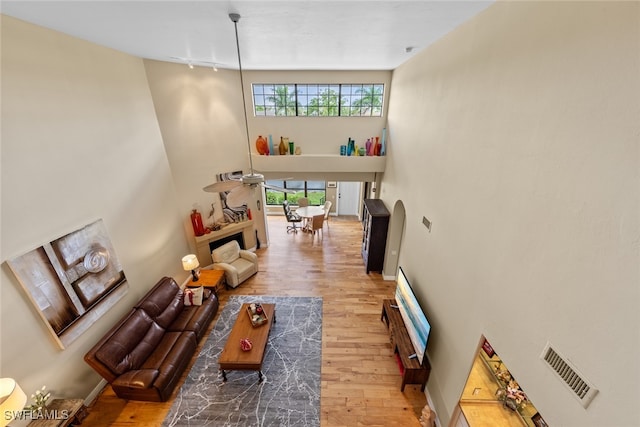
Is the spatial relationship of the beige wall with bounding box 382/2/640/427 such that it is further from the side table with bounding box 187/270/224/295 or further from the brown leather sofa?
the side table with bounding box 187/270/224/295

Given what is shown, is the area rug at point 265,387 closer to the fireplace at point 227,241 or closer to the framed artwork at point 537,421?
the fireplace at point 227,241

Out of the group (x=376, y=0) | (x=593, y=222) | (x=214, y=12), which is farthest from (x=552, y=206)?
(x=214, y=12)

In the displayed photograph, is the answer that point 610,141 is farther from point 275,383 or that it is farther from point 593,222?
point 275,383

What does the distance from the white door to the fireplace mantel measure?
4.67m

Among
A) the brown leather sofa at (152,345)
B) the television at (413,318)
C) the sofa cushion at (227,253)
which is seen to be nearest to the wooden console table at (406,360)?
the television at (413,318)

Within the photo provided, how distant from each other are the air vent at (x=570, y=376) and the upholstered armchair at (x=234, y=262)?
5.88 m

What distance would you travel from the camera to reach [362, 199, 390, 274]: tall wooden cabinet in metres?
6.11

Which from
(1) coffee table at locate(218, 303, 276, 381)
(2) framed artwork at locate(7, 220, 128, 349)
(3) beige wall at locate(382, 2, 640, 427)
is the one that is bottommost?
(1) coffee table at locate(218, 303, 276, 381)

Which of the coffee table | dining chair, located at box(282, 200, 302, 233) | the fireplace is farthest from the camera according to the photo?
dining chair, located at box(282, 200, 302, 233)

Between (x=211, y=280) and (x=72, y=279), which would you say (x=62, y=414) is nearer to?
(x=72, y=279)

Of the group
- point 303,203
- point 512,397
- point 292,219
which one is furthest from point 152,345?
point 303,203

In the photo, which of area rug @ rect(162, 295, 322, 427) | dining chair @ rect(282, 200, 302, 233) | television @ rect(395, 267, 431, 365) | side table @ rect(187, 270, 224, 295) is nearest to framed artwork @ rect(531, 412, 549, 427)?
television @ rect(395, 267, 431, 365)

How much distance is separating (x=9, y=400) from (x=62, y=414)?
90cm

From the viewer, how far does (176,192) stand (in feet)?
19.0
